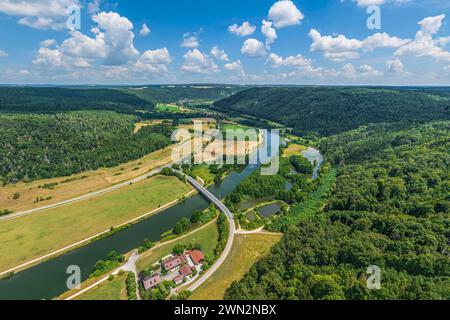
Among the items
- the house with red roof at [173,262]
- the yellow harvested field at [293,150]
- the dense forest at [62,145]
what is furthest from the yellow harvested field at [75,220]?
the yellow harvested field at [293,150]

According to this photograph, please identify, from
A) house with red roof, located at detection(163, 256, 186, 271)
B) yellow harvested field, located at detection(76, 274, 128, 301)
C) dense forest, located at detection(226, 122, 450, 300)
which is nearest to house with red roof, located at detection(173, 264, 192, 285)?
house with red roof, located at detection(163, 256, 186, 271)

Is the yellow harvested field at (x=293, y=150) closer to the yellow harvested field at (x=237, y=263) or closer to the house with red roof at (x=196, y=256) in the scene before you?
the yellow harvested field at (x=237, y=263)

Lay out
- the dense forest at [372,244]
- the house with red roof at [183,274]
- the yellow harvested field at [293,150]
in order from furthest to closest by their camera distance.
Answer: the yellow harvested field at [293,150] → the house with red roof at [183,274] → the dense forest at [372,244]

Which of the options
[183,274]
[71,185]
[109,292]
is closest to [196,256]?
[183,274]

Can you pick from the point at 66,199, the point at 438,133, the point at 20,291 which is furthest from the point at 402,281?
the point at 438,133

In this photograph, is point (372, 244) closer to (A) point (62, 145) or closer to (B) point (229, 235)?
(B) point (229, 235)
